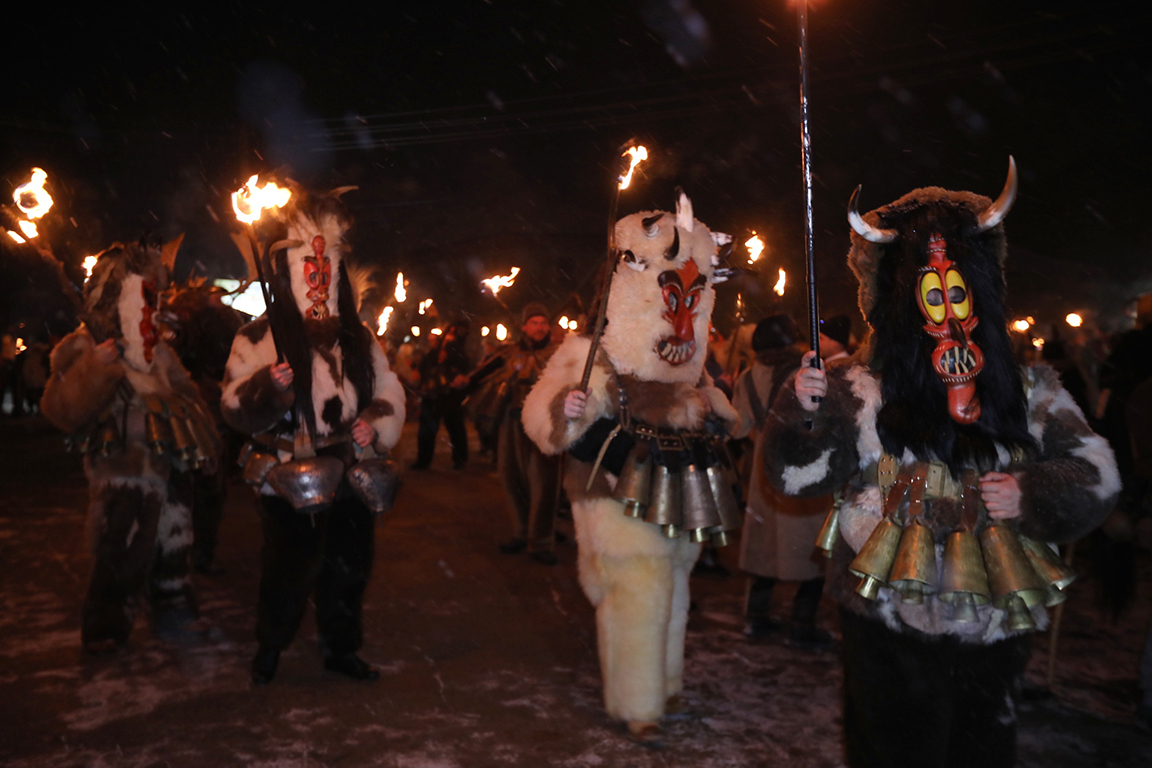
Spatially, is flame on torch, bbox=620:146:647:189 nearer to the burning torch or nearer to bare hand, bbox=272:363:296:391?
the burning torch

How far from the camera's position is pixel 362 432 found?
4.13 m

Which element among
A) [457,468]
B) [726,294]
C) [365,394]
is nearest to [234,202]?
[365,394]

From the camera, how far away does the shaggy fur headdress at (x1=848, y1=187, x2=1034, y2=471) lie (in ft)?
7.80

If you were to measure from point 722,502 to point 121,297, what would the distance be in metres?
3.45

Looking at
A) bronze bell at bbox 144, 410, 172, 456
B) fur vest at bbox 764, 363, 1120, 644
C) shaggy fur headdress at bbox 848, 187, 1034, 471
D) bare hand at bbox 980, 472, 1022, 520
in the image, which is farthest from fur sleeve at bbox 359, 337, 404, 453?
bare hand at bbox 980, 472, 1022, 520

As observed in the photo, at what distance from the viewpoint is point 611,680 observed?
12.3 ft

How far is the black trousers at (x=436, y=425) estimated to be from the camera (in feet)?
38.7

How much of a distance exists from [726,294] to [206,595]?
14.3 m

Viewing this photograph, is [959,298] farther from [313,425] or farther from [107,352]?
[107,352]

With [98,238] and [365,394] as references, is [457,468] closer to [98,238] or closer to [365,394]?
[365,394]

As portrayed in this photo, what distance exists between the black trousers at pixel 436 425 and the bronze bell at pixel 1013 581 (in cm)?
983

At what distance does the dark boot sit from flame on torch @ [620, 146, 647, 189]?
2749 millimetres

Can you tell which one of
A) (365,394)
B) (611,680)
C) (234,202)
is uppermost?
(234,202)

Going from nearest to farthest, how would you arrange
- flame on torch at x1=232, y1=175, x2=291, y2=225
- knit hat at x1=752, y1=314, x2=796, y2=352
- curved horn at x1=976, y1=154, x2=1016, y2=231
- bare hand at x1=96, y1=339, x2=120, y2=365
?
curved horn at x1=976, y1=154, x2=1016, y2=231 < flame on torch at x1=232, y1=175, x2=291, y2=225 < bare hand at x1=96, y1=339, x2=120, y2=365 < knit hat at x1=752, y1=314, x2=796, y2=352
